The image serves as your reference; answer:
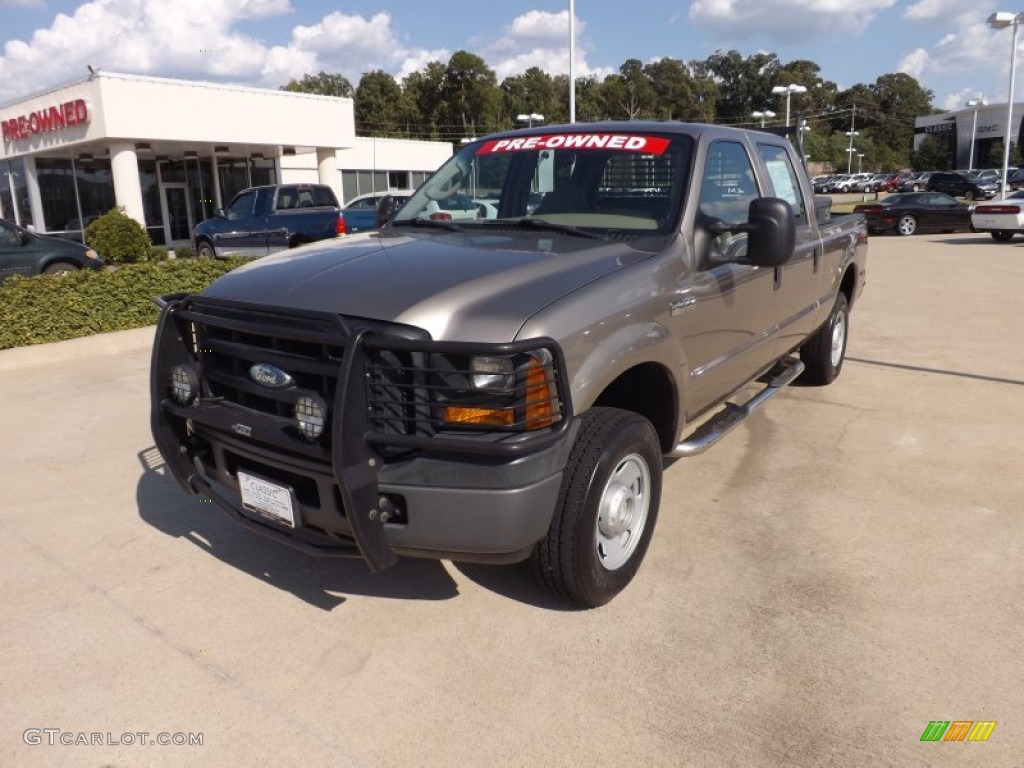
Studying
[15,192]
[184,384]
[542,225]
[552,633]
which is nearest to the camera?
[552,633]

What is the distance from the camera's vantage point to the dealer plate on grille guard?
9.47ft

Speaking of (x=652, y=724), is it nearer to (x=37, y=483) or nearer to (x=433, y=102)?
(x=37, y=483)

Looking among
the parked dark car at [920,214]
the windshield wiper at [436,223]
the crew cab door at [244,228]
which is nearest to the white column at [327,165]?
the crew cab door at [244,228]

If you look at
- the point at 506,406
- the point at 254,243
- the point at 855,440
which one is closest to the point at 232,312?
the point at 506,406

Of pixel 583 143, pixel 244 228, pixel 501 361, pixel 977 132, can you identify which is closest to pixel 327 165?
pixel 244 228

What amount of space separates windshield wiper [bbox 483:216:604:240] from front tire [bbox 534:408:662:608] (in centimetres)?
92

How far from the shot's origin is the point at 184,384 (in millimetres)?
3229

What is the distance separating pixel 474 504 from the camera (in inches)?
102

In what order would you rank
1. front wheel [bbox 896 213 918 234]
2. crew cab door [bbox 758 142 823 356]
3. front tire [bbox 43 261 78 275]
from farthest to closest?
front wheel [bbox 896 213 918 234] → front tire [bbox 43 261 78 275] → crew cab door [bbox 758 142 823 356]

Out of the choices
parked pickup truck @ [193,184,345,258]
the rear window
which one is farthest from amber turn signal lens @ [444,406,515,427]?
the rear window

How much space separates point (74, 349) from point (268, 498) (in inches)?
251

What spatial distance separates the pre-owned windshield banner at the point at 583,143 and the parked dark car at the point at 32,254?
30.4 feet

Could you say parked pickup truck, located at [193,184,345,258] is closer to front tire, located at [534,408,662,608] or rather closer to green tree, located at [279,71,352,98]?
front tire, located at [534,408,662,608]
